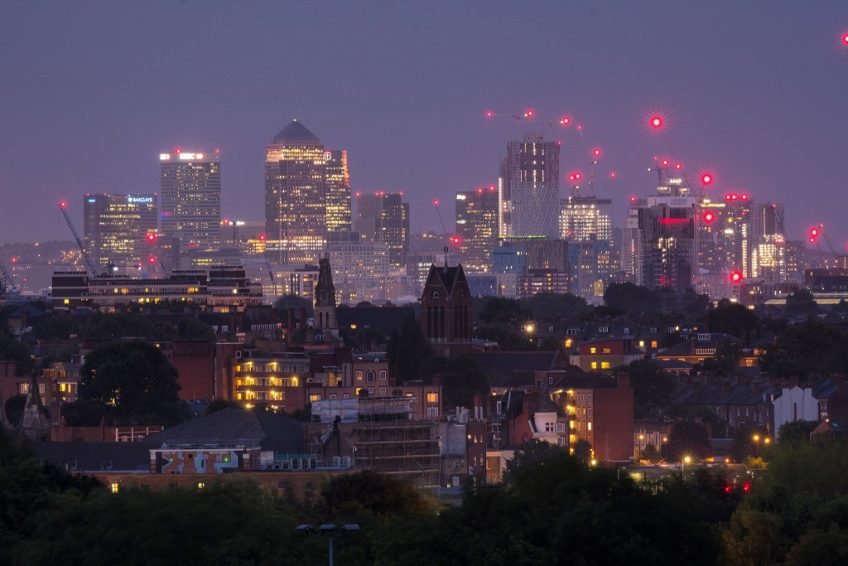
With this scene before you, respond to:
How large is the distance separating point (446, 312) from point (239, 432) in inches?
2553

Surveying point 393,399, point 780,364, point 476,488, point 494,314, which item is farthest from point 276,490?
point 494,314

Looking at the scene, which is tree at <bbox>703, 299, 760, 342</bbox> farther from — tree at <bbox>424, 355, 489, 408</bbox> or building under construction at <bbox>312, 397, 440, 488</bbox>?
building under construction at <bbox>312, 397, 440, 488</bbox>

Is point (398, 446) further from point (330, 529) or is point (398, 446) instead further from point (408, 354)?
point (408, 354)

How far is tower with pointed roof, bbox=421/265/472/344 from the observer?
141500 millimetres

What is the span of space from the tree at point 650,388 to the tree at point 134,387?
18863mm

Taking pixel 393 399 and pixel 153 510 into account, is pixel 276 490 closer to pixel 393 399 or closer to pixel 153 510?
pixel 153 510

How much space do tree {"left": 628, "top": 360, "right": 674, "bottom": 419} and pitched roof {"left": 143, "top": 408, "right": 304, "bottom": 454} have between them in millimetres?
33870

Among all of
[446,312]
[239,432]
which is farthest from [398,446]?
[446,312]

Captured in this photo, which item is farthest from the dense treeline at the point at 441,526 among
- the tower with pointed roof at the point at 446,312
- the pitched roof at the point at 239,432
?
the tower with pointed roof at the point at 446,312

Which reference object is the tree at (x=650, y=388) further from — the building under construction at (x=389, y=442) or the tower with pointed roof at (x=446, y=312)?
the building under construction at (x=389, y=442)

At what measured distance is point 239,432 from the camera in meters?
77.6

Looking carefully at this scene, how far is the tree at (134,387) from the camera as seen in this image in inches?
3999

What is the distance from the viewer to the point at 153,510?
54562 mm

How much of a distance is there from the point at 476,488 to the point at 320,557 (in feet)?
17.1
